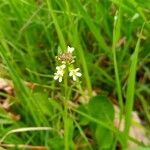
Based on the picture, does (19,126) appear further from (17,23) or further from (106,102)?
(17,23)

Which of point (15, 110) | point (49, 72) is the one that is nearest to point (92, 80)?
point (49, 72)

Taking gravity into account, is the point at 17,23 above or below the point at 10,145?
above

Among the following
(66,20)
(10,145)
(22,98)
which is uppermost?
(66,20)

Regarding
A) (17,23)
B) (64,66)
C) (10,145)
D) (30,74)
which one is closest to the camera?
(64,66)

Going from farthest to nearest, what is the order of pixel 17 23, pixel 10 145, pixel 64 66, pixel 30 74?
1. pixel 17 23
2. pixel 30 74
3. pixel 10 145
4. pixel 64 66

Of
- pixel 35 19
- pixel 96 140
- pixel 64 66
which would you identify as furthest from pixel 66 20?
pixel 64 66

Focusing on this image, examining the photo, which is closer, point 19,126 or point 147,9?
point 19,126

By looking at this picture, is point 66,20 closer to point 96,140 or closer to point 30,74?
point 30,74
